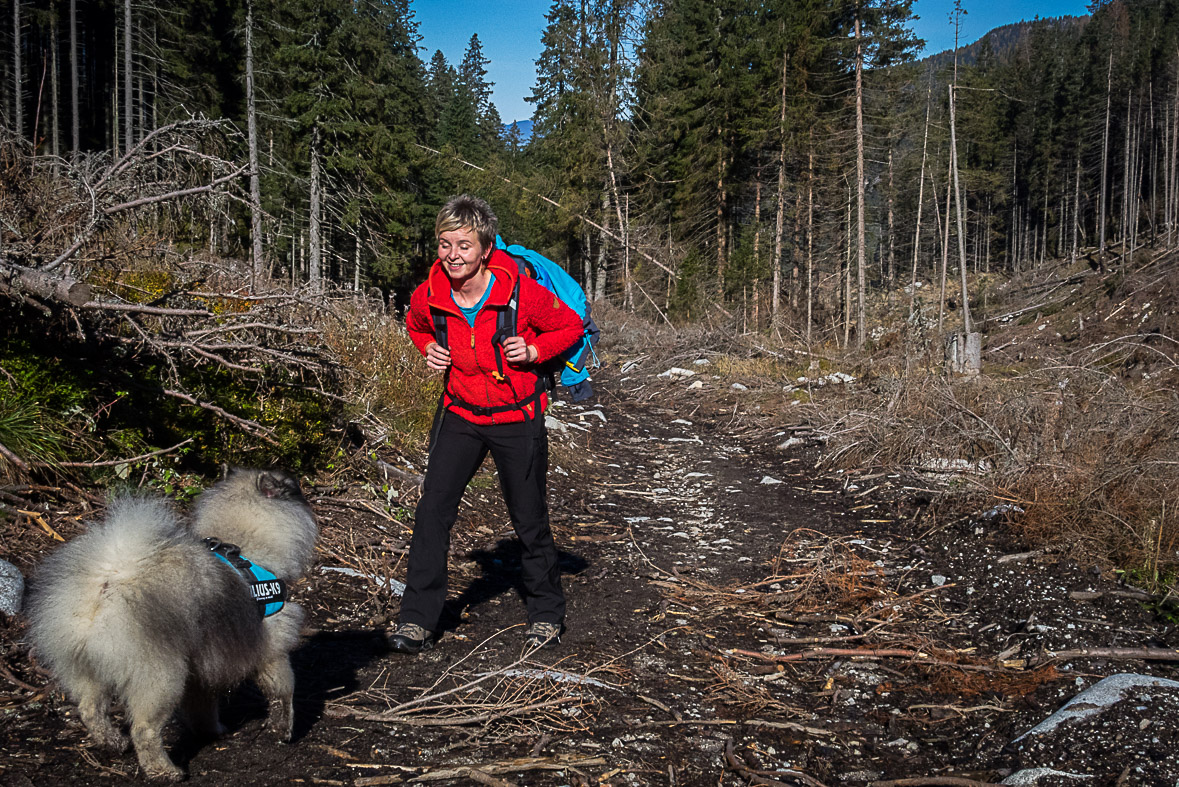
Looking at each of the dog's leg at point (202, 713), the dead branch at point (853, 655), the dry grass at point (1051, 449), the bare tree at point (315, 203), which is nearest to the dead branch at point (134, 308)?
the dog's leg at point (202, 713)

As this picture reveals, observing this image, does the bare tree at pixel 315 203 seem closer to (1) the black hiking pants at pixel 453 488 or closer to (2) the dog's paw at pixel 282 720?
(1) the black hiking pants at pixel 453 488

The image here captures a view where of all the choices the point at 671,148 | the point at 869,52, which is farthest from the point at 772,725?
the point at 671,148

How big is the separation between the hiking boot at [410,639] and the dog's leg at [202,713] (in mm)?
1064

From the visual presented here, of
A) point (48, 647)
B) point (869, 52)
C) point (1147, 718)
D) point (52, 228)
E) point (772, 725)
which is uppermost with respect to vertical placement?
point (869, 52)

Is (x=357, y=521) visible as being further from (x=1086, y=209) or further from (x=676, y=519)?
(x=1086, y=209)

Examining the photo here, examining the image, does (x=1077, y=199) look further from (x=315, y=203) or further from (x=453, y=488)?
(x=453, y=488)

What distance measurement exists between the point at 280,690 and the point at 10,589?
182 centimetres

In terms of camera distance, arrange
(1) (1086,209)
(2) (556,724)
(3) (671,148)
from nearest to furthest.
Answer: (2) (556,724) → (3) (671,148) → (1) (1086,209)

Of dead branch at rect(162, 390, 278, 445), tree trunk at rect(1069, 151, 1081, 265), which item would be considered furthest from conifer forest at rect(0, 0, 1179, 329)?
tree trunk at rect(1069, 151, 1081, 265)

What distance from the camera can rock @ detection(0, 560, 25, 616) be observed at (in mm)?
3583

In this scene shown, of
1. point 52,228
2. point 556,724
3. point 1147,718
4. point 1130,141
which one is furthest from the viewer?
point 1130,141

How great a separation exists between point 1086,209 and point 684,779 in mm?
79603

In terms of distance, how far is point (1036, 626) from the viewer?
4.24 m

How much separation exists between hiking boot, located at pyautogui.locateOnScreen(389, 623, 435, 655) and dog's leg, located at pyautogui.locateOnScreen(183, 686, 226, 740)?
3.49ft
